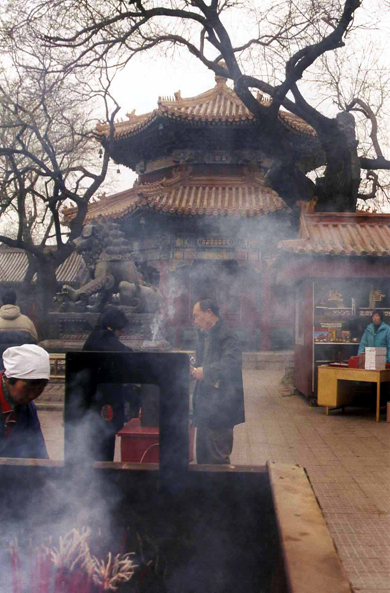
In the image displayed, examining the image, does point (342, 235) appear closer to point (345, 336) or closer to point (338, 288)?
point (338, 288)

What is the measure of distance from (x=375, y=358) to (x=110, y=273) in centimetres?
470

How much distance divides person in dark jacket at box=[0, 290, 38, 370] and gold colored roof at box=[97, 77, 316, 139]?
34.7 feet

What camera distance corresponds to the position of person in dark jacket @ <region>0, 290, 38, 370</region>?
5.54 metres

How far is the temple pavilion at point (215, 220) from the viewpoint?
16.0 metres

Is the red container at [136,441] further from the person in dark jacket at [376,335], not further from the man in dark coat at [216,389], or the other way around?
the person in dark jacket at [376,335]

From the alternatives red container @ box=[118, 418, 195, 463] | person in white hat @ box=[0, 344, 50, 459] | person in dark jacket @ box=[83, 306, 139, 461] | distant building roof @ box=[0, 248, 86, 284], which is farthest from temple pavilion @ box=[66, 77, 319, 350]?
person in white hat @ box=[0, 344, 50, 459]

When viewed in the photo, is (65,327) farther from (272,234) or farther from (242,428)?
(272,234)

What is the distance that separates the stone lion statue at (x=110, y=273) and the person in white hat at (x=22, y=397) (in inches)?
273

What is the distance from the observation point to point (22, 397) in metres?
2.36

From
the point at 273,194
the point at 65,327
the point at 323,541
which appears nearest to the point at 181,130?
the point at 273,194

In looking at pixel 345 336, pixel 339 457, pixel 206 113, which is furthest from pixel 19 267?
pixel 339 457

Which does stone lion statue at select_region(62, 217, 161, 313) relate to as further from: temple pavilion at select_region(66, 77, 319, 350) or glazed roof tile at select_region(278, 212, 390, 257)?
temple pavilion at select_region(66, 77, 319, 350)

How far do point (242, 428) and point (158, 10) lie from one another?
689 centimetres

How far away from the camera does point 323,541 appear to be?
1.28m
